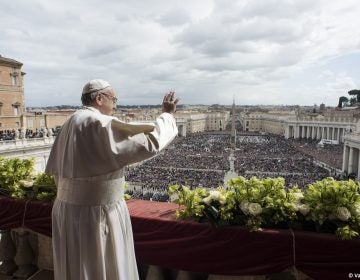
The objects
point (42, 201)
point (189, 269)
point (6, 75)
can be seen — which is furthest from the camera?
point (6, 75)

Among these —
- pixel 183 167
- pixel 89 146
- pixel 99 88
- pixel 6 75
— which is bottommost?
pixel 183 167

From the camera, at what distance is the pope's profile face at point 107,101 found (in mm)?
2879

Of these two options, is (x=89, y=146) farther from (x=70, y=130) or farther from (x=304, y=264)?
(x=304, y=264)

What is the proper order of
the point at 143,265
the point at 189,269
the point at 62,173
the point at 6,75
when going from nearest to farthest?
1. the point at 62,173
2. the point at 189,269
3. the point at 143,265
4. the point at 6,75

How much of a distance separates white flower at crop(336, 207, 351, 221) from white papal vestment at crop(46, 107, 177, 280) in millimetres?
1809

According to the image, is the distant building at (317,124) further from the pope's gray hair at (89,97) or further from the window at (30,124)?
the pope's gray hair at (89,97)

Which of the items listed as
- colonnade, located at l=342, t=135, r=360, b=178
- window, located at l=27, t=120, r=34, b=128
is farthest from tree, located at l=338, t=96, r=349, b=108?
Answer: window, located at l=27, t=120, r=34, b=128

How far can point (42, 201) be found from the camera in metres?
4.57

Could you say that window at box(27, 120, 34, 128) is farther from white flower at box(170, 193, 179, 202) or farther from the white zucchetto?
the white zucchetto

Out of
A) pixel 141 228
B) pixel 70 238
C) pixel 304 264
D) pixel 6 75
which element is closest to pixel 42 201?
pixel 141 228

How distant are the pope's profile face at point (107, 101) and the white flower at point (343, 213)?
2.40 m

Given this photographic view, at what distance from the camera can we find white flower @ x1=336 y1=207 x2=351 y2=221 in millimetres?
3180

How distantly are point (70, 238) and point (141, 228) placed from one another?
1157 millimetres

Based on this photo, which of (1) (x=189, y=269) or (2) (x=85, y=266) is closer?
(2) (x=85, y=266)
